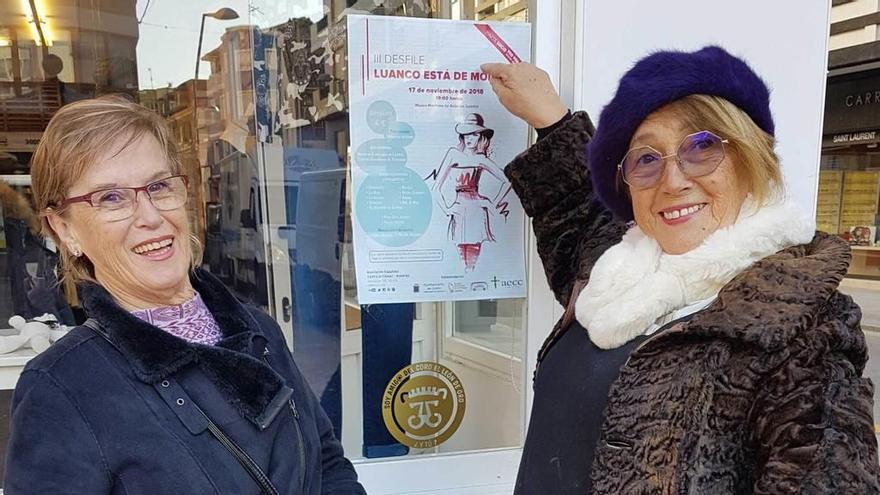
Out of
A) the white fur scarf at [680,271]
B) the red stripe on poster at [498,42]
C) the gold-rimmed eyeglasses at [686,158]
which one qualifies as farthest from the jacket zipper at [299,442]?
the red stripe on poster at [498,42]

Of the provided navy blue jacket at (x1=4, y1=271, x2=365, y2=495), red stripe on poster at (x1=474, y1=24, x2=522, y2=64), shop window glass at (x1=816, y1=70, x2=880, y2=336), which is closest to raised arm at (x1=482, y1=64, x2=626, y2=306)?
red stripe on poster at (x1=474, y1=24, x2=522, y2=64)

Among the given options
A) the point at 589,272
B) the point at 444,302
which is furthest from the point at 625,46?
the point at 444,302

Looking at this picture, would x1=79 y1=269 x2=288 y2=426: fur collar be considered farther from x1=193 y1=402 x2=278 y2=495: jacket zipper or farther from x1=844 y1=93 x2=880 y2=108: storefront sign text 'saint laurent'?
x1=844 y1=93 x2=880 y2=108: storefront sign text 'saint laurent'

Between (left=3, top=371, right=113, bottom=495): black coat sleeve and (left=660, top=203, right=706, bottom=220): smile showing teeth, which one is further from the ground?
(left=660, top=203, right=706, bottom=220): smile showing teeth

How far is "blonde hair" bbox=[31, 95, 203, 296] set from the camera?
0.96 metres

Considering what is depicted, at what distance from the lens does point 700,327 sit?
35.2 inches

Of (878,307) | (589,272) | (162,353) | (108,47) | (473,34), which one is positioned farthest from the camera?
(878,307)

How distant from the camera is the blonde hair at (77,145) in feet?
3.15

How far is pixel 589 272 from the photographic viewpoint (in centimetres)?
134

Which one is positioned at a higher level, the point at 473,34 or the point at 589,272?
the point at 473,34

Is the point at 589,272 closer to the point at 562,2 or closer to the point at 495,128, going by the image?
the point at 495,128

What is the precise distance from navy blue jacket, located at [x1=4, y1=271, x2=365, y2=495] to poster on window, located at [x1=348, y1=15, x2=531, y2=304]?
0.73 meters

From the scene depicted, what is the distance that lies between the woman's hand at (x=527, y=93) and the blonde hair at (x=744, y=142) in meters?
0.52

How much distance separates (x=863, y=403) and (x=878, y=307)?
900 centimetres
